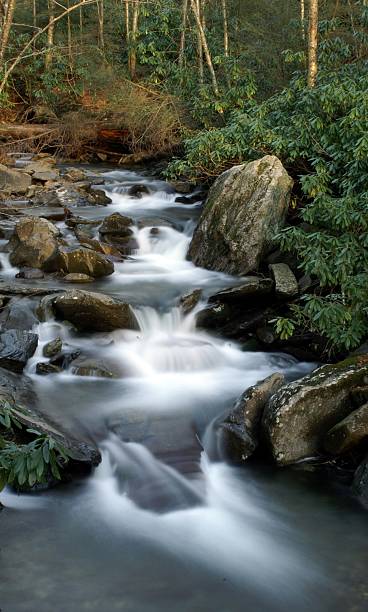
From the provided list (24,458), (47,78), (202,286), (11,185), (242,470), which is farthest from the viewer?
(47,78)

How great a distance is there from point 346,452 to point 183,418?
1704 mm

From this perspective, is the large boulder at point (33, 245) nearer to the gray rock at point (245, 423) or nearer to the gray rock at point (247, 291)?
the gray rock at point (247, 291)

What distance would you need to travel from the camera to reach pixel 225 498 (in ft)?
16.2

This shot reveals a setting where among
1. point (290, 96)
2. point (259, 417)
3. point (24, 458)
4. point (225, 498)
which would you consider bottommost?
point (225, 498)

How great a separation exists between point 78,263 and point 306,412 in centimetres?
525

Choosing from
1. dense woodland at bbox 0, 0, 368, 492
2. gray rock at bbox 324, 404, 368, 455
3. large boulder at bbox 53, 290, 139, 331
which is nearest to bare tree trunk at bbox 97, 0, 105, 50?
dense woodland at bbox 0, 0, 368, 492

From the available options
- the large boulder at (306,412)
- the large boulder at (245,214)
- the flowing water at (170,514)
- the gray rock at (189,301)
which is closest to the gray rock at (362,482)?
the flowing water at (170,514)

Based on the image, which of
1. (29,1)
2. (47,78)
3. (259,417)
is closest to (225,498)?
(259,417)

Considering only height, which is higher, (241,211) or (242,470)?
(241,211)

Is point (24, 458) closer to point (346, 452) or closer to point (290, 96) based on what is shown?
point (346, 452)

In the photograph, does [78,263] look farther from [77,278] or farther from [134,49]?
[134,49]

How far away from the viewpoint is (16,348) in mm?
6793

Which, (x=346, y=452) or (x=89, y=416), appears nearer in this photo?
(x=346, y=452)

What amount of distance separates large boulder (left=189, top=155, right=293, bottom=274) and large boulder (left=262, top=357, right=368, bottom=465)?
12.9 feet
